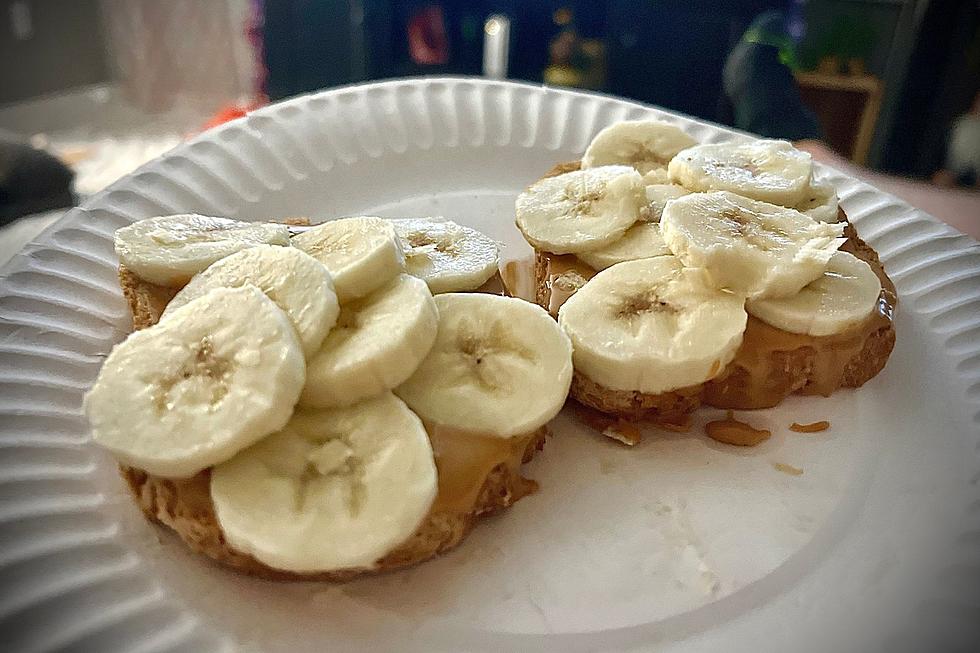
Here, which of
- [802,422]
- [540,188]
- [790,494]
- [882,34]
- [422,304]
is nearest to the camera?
[422,304]

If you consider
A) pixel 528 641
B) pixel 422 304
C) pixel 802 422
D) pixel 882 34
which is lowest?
pixel 528 641

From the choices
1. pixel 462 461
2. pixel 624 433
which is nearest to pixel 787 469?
pixel 624 433

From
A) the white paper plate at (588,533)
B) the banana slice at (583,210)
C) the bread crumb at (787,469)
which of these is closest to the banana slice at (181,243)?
the white paper plate at (588,533)

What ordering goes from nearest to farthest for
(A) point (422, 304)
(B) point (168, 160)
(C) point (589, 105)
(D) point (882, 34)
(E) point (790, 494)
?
(A) point (422, 304), (E) point (790, 494), (B) point (168, 160), (C) point (589, 105), (D) point (882, 34)

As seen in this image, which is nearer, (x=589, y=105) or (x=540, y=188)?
(x=540, y=188)

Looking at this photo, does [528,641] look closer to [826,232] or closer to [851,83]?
[826,232]

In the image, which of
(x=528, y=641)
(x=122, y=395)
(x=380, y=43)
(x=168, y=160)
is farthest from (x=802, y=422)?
(x=380, y=43)

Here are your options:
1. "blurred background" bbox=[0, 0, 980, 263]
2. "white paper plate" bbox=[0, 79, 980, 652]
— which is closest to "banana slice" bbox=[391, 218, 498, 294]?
"white paper plate" bbox=[0, 79, 980, 652]

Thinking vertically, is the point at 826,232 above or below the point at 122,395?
above
